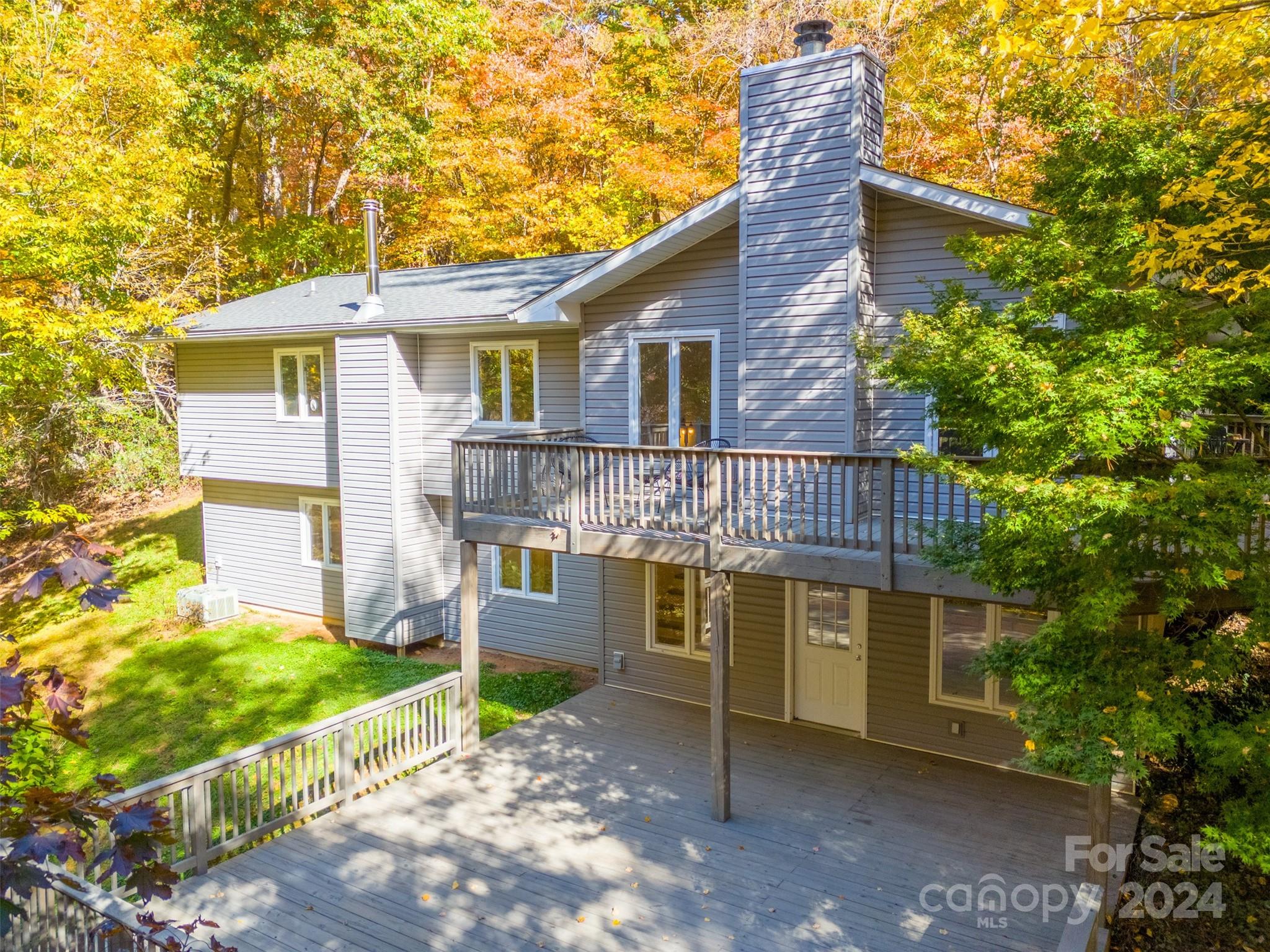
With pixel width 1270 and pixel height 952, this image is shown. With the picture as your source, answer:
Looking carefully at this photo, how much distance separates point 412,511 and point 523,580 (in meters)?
2.13

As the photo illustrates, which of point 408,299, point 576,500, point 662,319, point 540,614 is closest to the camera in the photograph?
point 576,500

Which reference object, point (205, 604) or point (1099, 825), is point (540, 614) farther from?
point (1099, 825)

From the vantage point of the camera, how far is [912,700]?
9.96m

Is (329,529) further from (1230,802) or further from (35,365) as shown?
(1230,802)

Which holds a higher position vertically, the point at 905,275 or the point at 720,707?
the point at 905,275

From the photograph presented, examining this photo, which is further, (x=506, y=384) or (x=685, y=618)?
(x=506, y=384)

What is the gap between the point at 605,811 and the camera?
8484mm

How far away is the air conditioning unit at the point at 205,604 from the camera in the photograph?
1520 centimetres

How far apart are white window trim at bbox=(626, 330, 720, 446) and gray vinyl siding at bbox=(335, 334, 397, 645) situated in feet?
13.9

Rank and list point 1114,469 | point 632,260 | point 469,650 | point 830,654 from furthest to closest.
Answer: point 632,260, point 830,654, point 469,650, point 1114,469

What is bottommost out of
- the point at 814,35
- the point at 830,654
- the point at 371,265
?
the point at 830,654

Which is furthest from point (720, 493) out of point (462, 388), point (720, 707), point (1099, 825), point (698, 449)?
point (462, 388)

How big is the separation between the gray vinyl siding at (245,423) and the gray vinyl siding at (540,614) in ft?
8.55

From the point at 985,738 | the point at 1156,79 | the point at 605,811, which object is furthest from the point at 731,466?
the point at 1156,79
